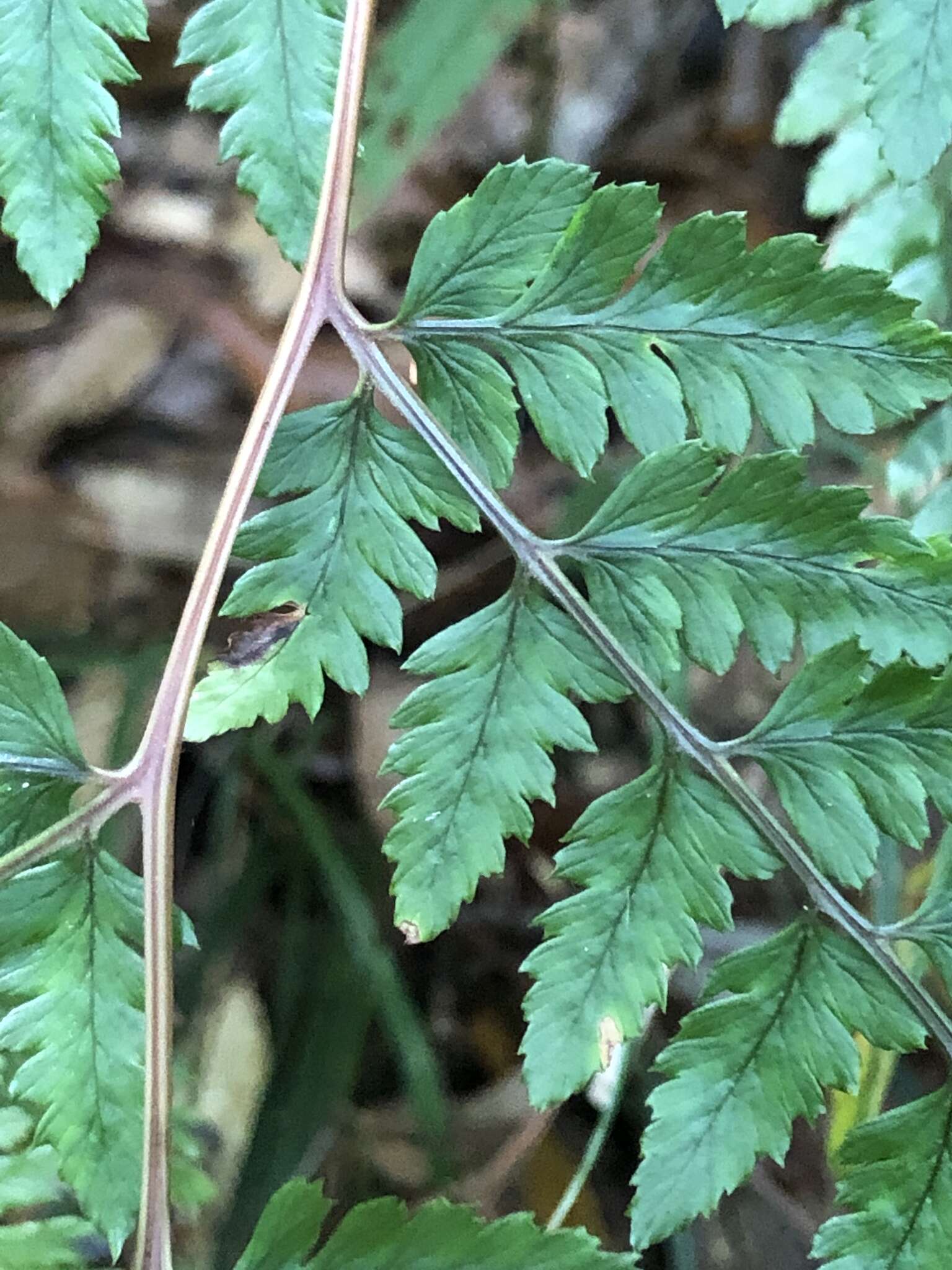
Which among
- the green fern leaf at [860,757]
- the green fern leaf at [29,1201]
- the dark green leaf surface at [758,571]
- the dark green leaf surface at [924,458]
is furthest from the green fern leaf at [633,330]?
the green fern leaf at [29,1201]

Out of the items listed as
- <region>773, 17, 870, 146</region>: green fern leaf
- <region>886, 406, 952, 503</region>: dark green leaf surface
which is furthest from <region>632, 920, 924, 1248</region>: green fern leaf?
<region>773, 17, 870, 146</region>: green fern leaf

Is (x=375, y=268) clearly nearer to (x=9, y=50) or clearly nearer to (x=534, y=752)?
(x=9, y=50)

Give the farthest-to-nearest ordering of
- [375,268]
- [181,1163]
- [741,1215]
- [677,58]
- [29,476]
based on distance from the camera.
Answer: [677,58]
[375,268]
[29,476]
[741,1215]
[181,1163]

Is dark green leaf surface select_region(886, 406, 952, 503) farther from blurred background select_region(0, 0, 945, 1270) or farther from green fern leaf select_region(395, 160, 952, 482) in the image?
A: green fern leaf select_region(395, 160, 952, 482)

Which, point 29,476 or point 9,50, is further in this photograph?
point 29,476

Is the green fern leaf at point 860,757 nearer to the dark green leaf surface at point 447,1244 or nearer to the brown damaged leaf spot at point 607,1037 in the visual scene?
the brown damaged leaf spot at point 607,1037

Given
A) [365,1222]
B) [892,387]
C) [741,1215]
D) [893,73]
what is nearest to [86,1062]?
[365,1222]
